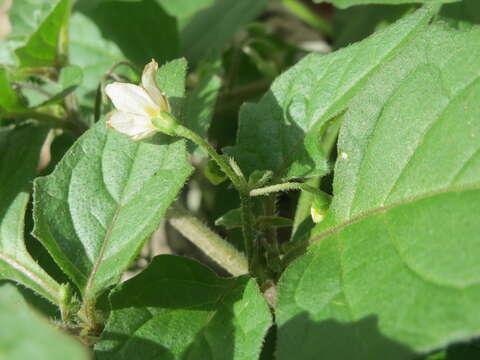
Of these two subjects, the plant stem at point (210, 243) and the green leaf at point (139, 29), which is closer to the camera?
the plant stem at point (210, 243)

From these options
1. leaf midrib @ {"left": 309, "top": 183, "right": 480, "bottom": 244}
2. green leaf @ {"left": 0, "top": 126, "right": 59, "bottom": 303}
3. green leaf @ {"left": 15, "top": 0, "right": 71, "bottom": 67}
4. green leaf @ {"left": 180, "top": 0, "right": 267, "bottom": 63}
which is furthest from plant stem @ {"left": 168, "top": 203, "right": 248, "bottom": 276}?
green leaf @ {"left": 180, "top": 0, "right": 267, "bottom": 63}

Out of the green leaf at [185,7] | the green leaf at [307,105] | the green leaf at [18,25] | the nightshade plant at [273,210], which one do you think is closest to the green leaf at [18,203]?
the nightshade plant at [273,210]

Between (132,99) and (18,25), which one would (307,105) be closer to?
(132,99)

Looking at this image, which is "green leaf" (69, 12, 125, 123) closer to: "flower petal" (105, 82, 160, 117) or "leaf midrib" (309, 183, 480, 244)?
"flower petal" (105, 82, 160, 117)

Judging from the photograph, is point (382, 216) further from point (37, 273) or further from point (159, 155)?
point (37, 273)

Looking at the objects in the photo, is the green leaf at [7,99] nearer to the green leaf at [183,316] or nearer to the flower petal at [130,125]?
the flower petal at [130,125]

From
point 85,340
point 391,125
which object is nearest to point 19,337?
point 85,340
